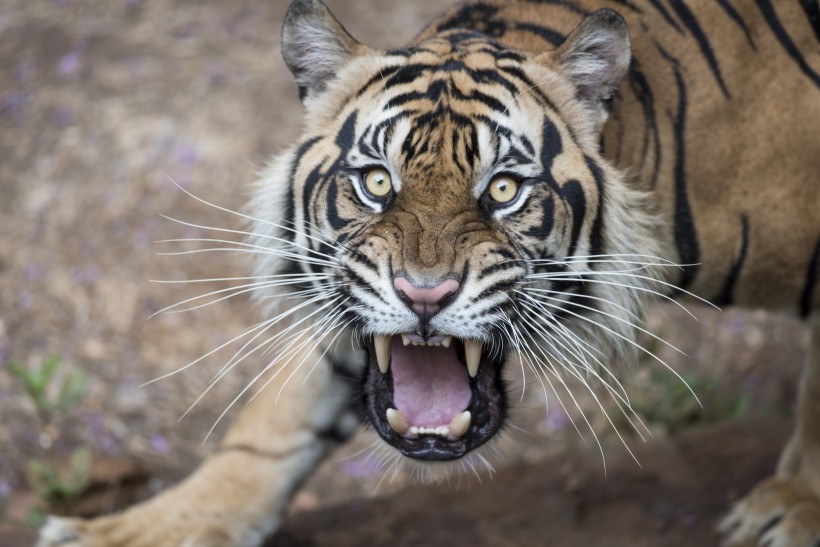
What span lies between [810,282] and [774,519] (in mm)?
684

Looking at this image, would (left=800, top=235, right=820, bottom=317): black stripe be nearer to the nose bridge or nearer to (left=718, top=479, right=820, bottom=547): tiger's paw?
(left=718, top=479, right=820, bottom=547): tiger's paw

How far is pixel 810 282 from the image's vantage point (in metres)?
2.52

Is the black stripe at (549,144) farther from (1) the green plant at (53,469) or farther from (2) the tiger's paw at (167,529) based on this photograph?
(1) the green plant at (53,469)

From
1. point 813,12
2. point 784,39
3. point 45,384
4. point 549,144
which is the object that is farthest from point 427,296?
point 45,384

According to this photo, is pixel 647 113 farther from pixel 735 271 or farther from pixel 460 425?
pixel 460 425

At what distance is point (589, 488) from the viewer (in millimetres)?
3150

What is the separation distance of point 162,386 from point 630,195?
8.38 feet

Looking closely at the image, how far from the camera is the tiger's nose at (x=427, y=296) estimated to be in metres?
1.89

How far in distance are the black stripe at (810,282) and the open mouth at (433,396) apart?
820 millimetres

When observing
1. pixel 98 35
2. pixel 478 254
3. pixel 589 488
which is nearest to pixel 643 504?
pixel 589 488

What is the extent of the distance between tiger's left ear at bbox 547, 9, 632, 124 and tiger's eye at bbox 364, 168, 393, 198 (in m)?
0.45

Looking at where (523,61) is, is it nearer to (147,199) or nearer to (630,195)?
(630,195)

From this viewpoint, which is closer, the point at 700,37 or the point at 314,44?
the point at 314,44

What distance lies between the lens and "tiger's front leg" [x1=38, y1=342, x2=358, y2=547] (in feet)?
8.93
